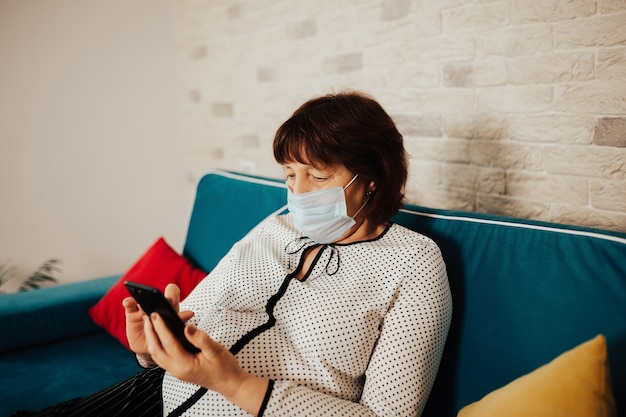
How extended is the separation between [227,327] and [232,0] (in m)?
1.90

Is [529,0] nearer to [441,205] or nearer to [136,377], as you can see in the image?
[441,205]

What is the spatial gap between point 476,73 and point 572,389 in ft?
3.31

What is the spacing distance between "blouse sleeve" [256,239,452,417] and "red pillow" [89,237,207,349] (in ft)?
2.95

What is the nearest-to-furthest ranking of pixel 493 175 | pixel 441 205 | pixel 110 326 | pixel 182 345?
pixel 182 345 → pixel 493 175 → pixel 441 205 → pixel 110 326

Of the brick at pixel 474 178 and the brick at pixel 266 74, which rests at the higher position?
the brick at pixel 266 74

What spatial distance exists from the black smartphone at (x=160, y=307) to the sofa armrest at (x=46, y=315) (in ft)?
3.53

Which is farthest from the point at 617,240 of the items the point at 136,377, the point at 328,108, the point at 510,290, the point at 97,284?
the point at 97,284

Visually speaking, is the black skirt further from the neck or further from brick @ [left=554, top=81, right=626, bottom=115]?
brick @ [left=554, top=81, right=626, bottom=115]

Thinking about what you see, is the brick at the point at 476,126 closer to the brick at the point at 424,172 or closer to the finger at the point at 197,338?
the brick at the point at 424,172

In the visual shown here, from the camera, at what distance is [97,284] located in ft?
6.95

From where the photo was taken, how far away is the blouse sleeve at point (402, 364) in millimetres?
1076

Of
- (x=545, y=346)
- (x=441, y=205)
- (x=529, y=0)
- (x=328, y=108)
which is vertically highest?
(x=529, y=0)

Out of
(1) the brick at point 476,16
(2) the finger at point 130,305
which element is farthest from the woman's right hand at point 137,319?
(1) the brick at point 476,16

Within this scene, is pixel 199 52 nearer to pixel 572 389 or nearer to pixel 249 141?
pixel 249 141
